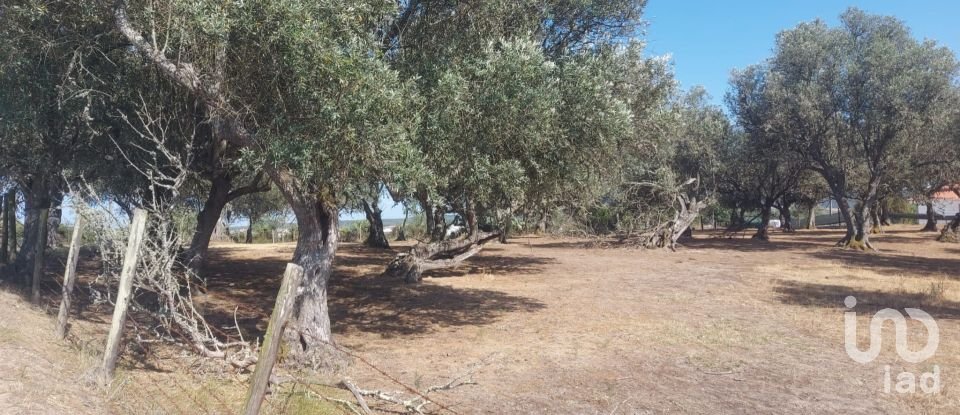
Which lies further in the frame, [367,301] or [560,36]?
[367,301]

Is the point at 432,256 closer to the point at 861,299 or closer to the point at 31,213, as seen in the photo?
the point at 31,213

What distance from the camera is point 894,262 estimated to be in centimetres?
2259

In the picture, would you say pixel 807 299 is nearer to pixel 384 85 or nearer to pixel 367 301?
pixel 367 301

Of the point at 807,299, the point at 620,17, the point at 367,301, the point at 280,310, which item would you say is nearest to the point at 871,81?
the point at 807,299

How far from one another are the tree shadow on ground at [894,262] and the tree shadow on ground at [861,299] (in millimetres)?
4762

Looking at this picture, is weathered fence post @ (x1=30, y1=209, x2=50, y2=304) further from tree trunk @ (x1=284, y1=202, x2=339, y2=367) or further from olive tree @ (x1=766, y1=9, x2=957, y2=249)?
olive tree @ (x1=766, y1=9, x2=957, y2=249)

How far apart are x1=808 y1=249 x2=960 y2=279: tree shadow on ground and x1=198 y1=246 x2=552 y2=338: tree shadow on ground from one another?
1086 centimetres

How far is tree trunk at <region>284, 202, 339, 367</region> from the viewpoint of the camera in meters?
8.12

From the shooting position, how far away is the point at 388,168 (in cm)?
745

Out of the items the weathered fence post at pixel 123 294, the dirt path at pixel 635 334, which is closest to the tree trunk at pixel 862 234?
the dirt path at pixel 635 334

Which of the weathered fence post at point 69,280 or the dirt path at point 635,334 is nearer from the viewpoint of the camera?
the dirt path at point 635,334

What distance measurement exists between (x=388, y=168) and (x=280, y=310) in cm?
328

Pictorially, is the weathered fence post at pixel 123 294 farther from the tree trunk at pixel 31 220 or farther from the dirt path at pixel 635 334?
the tree trunk at pixel 31 220

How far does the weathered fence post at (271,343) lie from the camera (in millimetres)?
4305
